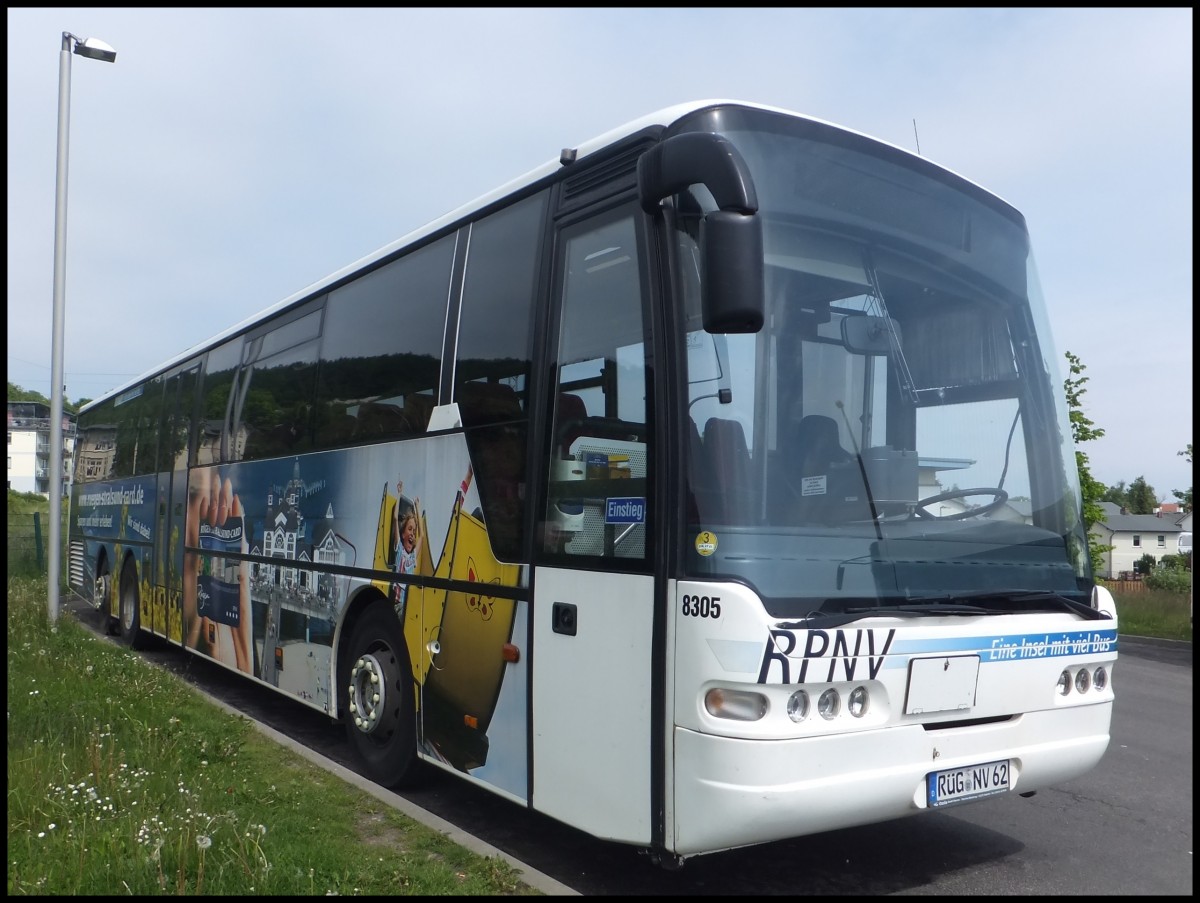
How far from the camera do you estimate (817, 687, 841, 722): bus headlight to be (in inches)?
167

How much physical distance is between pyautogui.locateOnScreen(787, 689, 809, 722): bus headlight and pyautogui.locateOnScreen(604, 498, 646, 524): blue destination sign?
927mm

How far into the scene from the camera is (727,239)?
408cm

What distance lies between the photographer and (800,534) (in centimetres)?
433

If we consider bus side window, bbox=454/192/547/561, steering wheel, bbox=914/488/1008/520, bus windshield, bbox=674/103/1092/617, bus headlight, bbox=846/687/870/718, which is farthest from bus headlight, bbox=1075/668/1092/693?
bus side window, bbox=454/192/547/561

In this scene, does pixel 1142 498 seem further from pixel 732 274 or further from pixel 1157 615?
pixel 732 274

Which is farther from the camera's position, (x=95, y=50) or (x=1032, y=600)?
(x=95, y=50)

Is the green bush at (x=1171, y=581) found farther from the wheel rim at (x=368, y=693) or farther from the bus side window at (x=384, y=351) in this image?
the wheel rim at (x=368, y=693)

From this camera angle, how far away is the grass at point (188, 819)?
4430mm

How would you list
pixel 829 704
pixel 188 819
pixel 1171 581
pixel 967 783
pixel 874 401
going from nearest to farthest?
pixel 829 704 < pixel 967 783 < pixel 874 401 < pixel 188 819 < pixel 1171 581

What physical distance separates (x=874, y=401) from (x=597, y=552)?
1.41 metres

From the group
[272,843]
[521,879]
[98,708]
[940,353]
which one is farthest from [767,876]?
[98,708]

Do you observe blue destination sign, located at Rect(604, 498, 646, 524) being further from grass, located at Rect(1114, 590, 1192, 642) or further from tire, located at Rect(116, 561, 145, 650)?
grass, located at Rect(1114, 590, 1192, 642)

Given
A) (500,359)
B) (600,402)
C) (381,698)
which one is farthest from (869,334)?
(381,698)

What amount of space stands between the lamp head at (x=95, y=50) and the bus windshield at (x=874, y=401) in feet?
42.8
